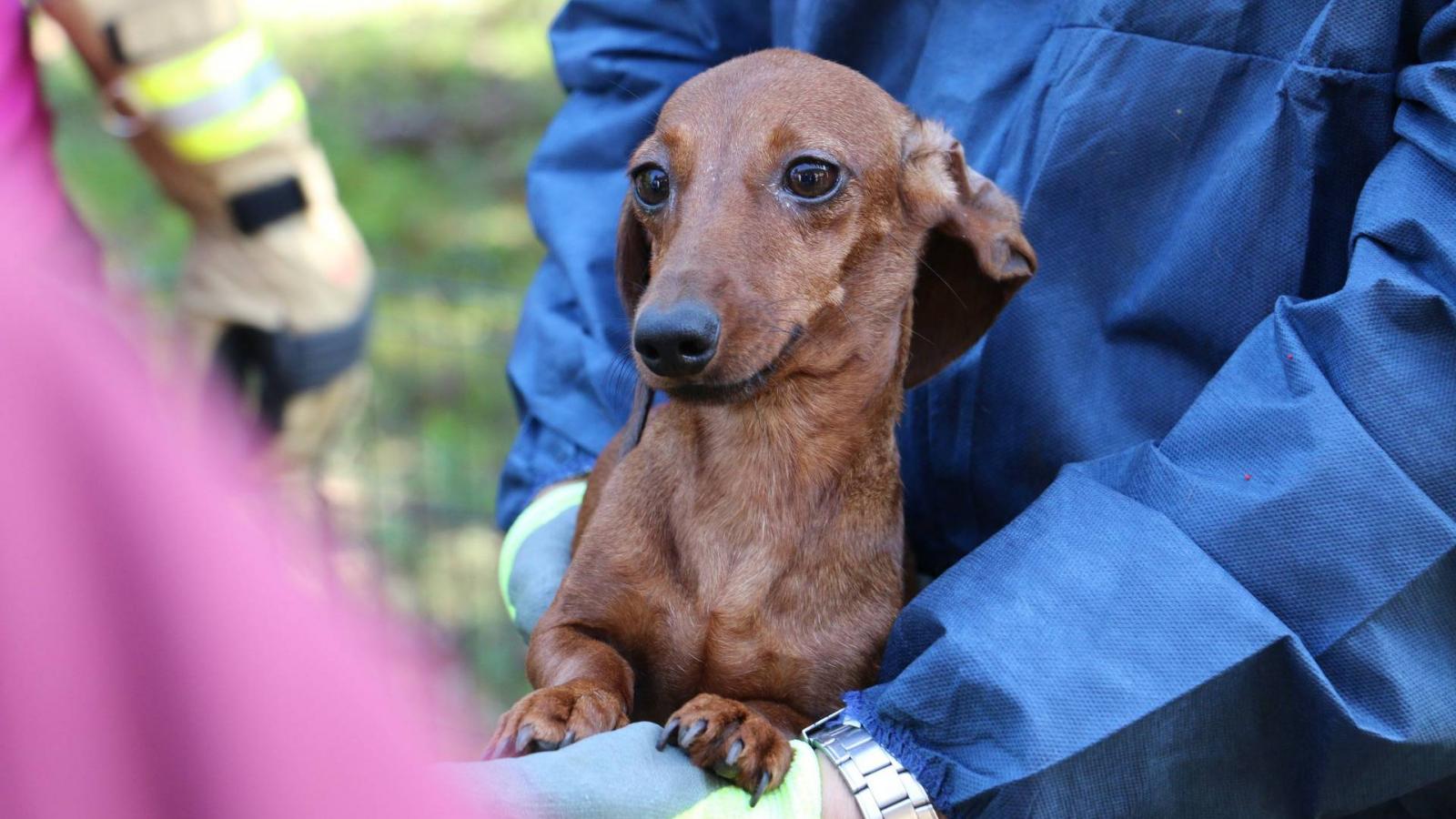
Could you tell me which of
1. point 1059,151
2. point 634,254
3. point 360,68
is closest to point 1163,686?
point 1059,151

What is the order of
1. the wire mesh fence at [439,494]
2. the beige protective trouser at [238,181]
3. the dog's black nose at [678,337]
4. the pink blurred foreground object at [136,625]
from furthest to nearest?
the wire mesh fence at [439,494], the beige protective trouser at [238,181], the dog's black nose at [678,337], the pink blurred foreground object at [136,625]

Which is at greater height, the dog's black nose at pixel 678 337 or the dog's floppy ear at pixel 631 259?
the dog's black nose at pixel 678 337

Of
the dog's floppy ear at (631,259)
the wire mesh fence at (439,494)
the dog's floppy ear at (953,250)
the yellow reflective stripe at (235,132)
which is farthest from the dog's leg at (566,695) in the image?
the wire mesh fence at (439,494)

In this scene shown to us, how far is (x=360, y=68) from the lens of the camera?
7.92 metres

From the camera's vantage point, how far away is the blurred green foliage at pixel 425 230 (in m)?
4.60

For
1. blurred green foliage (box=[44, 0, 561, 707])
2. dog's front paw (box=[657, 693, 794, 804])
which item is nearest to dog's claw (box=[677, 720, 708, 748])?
dog's front paw (box=[657, 693, 794, 804])

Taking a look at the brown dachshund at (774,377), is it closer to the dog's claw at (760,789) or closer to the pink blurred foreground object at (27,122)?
the dog's claw at (760,789)

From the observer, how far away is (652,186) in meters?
2.20

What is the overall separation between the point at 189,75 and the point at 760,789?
6.04 ft

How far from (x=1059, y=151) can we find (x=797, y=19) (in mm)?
641

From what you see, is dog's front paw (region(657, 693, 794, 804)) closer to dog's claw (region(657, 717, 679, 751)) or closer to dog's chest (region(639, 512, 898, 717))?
dog's claw (region(657, 717, 679, 751))

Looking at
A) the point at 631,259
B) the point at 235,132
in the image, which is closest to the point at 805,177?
the point at 631,259

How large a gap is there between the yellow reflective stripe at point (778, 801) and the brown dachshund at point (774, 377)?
0.22 metres

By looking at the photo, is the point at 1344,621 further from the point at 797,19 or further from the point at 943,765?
the point at 797,19
